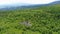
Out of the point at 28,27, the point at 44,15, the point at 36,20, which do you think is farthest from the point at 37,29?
the point at 44,15

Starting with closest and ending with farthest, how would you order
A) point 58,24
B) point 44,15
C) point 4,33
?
point 4,33
point 58,24
point 44,15

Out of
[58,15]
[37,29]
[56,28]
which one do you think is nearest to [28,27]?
[37,29]

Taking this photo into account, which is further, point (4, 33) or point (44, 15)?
point (44, 15)

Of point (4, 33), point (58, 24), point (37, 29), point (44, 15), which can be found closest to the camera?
point (4, 33)

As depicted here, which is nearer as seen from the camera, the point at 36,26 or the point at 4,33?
the point at 4,33

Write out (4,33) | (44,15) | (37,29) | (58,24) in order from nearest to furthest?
1. (4,33)
2. (37,29)
3. (58,24)
4. (44,15)

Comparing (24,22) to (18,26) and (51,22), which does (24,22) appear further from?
(51,22)

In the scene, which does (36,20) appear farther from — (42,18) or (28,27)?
(28,27)

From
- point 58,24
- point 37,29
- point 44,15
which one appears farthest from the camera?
point 44,15
